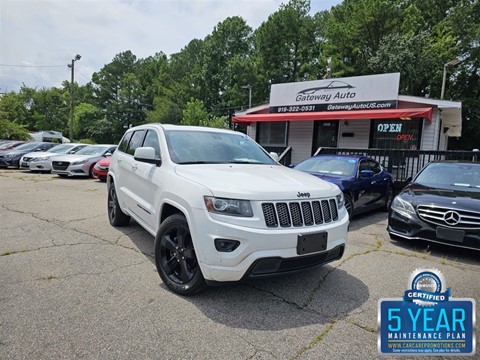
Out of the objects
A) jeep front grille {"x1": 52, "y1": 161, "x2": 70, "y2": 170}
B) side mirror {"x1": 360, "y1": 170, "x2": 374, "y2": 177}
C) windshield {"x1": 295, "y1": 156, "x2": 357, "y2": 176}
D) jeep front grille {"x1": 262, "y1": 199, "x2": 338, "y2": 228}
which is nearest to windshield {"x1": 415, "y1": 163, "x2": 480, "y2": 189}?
side mirror {"x1": 360, "y1": 170, "x2": 374, "y2": 177}

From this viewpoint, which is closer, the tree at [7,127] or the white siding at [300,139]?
the white siding at [300,139]

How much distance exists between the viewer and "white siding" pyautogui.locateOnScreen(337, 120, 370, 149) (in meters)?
14.2

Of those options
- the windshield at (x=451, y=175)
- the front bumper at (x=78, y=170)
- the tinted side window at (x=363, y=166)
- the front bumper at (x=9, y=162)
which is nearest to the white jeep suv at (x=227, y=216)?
the windshield at (x=451, y=175)

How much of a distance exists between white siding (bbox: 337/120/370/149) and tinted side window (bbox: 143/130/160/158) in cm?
1159

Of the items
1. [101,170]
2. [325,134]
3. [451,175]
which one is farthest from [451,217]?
[101,170]

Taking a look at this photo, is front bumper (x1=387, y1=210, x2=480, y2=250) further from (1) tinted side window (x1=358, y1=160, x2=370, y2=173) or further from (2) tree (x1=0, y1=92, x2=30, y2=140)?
(2) tree (x1=0, y1=92, x2=30, y2=140)

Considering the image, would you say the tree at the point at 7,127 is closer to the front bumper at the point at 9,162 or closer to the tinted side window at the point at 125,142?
the front bumper at the point at 9,162

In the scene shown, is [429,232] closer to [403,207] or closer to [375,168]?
[403,207]

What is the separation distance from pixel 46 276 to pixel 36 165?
14388 mm

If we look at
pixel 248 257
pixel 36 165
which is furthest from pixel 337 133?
pixel 36 165

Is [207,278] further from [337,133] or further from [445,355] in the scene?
[337,133]

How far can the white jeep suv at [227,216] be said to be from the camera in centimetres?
286

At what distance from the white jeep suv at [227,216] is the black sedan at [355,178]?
120 inches

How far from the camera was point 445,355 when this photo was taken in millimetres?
2512
